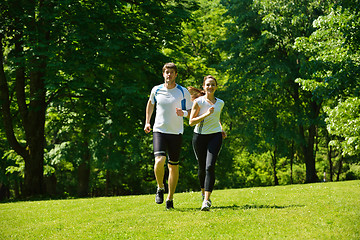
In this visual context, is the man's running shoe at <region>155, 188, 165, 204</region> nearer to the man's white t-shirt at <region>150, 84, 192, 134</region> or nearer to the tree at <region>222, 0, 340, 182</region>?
the man's white t-shirt at <region>150, 84, 192, 134</region>

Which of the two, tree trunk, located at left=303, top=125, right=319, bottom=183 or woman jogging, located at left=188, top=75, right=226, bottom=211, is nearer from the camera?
woman jogging, located at left=188, top=75, right=226, bottom=211

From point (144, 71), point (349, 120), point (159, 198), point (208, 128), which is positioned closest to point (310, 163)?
point (349, 120)

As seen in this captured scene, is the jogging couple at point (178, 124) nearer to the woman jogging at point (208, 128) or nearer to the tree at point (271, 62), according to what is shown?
the woman jogging at point (208, 128)

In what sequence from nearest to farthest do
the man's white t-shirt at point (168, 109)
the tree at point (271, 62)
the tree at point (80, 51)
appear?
the man's white t-shirt at point (168, 109) < the tree at point (80, 51) < the tree at point (271, 62)

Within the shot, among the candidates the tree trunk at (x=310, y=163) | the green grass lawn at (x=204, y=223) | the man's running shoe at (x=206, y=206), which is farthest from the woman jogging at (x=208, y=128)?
the tree trunk at (x=310, y=163)

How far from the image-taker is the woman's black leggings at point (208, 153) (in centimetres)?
746

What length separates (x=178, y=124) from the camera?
24.7 ft

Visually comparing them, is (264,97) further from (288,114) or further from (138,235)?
(138,235)

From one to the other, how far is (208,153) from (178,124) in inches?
30.5

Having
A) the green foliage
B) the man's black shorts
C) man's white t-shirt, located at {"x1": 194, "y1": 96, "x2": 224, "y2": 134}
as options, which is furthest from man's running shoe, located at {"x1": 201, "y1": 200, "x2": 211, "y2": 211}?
the green foliage

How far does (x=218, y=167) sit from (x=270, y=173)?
14965mm

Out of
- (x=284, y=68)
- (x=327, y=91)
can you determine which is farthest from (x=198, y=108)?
(x=284, y=68)

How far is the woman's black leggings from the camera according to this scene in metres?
7.46

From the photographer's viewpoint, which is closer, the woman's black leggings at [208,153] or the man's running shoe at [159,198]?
the woman's black leggings at [208,153]
